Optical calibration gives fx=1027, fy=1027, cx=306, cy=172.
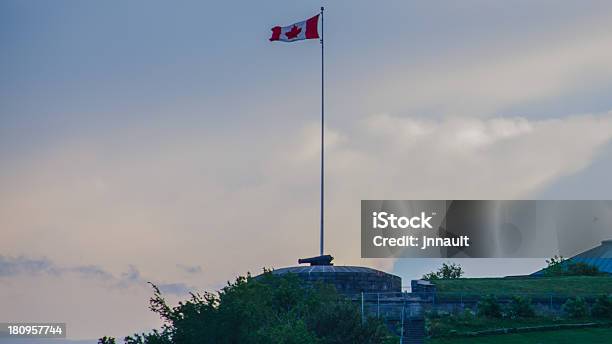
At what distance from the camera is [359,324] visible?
56.5m

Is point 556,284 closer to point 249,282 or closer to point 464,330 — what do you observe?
point 464,330

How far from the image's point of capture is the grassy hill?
7538cm

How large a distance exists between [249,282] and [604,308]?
84.6ft

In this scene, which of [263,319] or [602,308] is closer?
[263,319]

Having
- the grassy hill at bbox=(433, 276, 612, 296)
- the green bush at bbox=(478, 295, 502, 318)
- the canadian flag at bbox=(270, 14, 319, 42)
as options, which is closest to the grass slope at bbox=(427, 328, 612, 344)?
the green bush at bbox=(478, 295, 502, 318)

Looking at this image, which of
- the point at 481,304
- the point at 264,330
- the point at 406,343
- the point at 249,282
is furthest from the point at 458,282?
the point at 264,330

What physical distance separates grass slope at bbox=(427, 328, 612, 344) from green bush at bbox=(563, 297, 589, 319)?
3752 mm

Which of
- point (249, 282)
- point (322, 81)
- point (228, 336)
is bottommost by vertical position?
point (228, 336)

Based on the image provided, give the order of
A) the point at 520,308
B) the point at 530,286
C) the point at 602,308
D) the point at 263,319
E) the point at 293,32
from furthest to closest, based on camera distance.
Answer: the point at 530,286 → the point at 293,32 → the point at 602,308 → the point at 520,308 → the point at 263,319

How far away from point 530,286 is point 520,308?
7.44 meters

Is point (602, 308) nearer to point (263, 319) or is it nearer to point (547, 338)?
point (547, 338)

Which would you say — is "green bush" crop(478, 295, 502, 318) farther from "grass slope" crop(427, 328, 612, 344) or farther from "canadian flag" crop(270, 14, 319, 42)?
"canadian flag" crop(270, 14, 319, 42)

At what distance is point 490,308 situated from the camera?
7062cm

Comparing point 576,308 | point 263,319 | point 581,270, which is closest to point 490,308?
point 576,308
